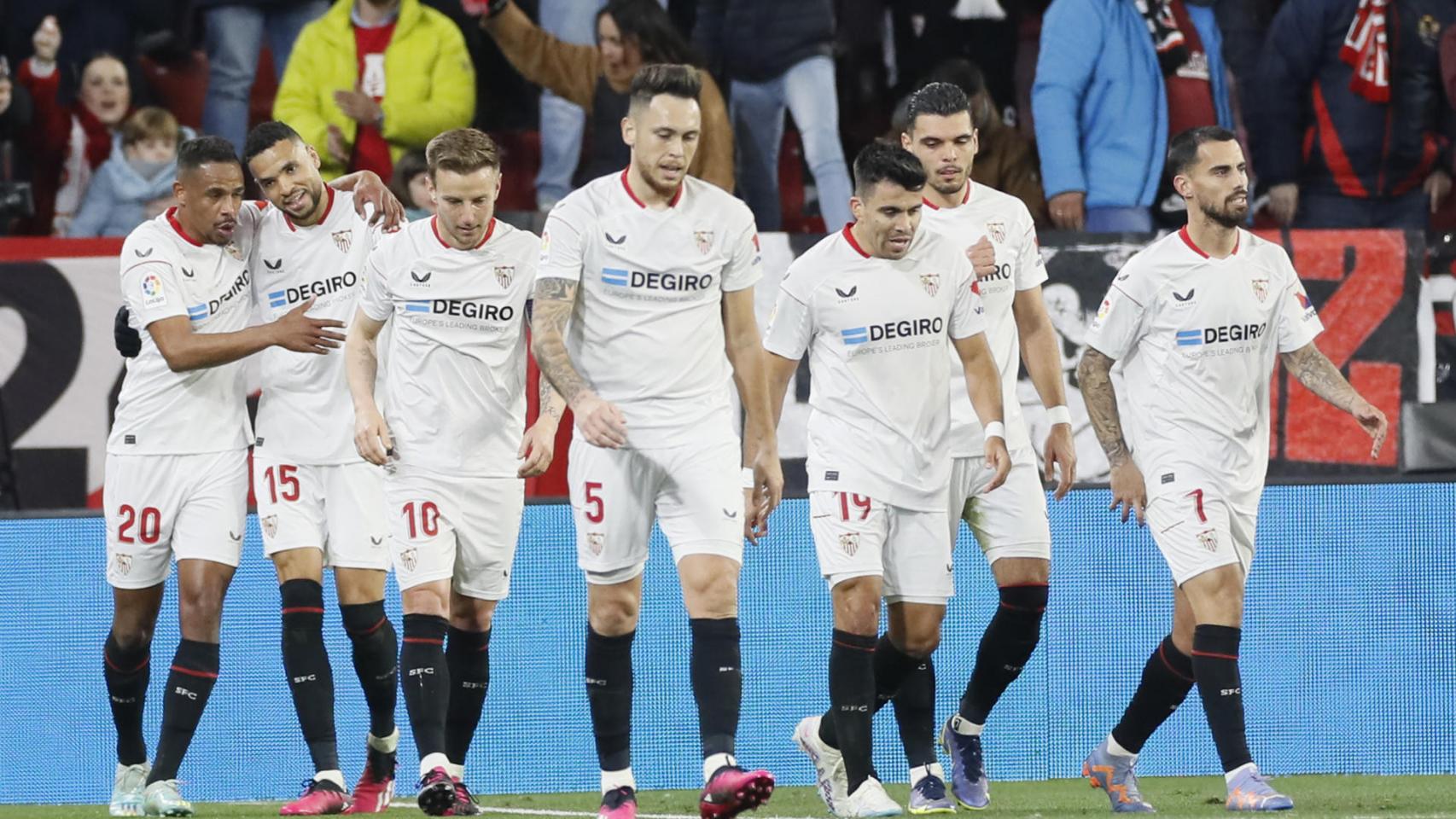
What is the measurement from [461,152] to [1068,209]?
4.27 metres

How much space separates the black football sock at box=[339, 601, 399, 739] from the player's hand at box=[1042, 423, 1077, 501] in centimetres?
254

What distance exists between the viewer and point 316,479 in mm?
7543

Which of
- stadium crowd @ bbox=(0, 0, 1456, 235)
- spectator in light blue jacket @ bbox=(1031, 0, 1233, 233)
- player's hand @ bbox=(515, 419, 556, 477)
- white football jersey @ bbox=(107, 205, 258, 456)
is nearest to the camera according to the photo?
player's hand @ bbox=(515, 419, 556, 477)

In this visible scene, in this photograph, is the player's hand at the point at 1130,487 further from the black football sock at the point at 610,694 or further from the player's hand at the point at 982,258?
the black football sock at the point at 610,694

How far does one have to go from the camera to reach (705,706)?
20.1ft

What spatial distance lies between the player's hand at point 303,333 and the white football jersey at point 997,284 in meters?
2.17

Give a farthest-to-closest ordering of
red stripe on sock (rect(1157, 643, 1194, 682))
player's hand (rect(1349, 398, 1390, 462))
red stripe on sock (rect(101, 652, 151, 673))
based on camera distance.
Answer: red stripe on sock (rect(101, 652, 151, 673)) < red stripe on sock (rect(1157, 643, 1194, 682)) < player's hand (rect(1349, 398, 1390, 462))

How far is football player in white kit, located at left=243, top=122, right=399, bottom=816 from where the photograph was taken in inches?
292

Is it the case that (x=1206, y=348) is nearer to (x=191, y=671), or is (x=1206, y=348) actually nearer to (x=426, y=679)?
(x=426, y=679)

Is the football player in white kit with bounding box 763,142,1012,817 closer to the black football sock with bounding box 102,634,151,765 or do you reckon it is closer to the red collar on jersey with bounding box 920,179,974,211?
the red collar on jersey with bounding box 920,179,974,211

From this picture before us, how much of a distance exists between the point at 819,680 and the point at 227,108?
4741 millimetres

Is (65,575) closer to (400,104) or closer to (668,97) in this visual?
(400,104)

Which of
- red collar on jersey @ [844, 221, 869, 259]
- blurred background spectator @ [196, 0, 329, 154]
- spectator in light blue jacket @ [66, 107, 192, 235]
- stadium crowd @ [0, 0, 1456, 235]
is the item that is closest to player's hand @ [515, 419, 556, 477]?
red collar on jersey @ [844, 221, 869, 259]

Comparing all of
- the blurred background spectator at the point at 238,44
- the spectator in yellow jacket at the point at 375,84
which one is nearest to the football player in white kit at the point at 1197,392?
the spectator in yellow jacket at the point at 375,84
